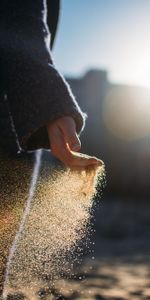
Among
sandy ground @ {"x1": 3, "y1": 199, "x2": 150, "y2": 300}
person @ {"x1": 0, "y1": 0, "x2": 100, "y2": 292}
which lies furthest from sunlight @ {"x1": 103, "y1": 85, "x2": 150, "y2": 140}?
person @ {"x1": 0, "y1": 0, "x2": 100, "y2": 292}

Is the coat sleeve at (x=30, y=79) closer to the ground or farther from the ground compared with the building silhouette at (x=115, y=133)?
farther from the ground

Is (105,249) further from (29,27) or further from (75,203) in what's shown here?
(29,27)

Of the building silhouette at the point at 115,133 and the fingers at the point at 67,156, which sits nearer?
the fingers at the point at 67,156

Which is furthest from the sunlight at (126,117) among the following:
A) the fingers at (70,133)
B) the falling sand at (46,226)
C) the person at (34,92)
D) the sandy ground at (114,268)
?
the fingers at (70,133)

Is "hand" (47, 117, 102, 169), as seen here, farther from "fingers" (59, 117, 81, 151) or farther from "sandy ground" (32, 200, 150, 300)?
"sandy ground" (32, 200, 150, 300)

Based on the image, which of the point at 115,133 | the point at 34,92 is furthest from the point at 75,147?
the point at 115,133

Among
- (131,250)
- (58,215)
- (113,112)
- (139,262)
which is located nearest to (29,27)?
(58,215)

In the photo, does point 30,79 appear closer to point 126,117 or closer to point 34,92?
point 34,92

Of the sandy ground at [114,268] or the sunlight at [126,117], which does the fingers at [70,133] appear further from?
the sunlight at [126,117]
